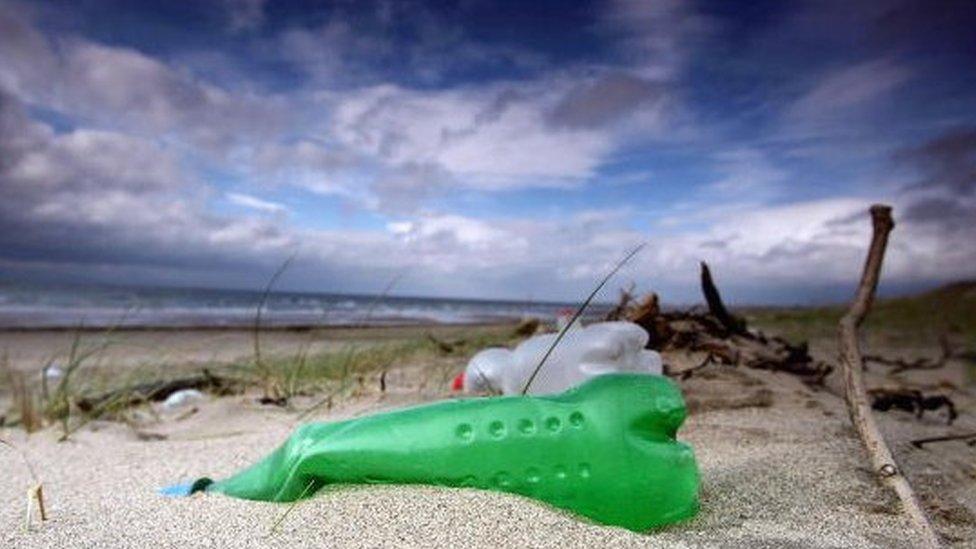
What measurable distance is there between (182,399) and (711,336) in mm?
2242

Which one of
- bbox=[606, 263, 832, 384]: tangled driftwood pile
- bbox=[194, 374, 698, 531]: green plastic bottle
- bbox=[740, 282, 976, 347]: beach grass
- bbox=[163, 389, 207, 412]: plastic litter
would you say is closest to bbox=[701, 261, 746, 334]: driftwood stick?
bbox=[606, 263, 832, 384]: tangled driftwood pile

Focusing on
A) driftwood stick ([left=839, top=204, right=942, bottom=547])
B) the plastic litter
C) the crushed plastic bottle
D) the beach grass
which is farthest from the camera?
the beach grass

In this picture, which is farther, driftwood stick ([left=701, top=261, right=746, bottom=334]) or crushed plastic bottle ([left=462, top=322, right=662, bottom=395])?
driftwood stick ([left=701, top=261, right=746, bottom=334])

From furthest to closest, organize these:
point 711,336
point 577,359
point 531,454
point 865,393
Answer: point 711,336
point 577,359
point 865,393
point 531,454

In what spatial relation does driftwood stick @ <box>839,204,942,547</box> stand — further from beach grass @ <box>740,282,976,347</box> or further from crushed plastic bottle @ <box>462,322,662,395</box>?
beach grass @ <box>740,282,976,347</box>

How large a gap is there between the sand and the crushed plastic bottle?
0.25 m

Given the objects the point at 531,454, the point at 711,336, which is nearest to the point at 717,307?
the point at 711,336

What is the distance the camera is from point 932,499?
1638 mm

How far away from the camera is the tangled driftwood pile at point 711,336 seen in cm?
281

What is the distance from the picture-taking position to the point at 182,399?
131 inches

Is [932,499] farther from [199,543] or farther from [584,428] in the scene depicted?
[199,543]

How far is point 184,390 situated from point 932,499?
9.70 ft

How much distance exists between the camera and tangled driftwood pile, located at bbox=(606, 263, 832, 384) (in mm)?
2809

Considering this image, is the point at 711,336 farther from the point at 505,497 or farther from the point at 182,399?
the point at 182,399
